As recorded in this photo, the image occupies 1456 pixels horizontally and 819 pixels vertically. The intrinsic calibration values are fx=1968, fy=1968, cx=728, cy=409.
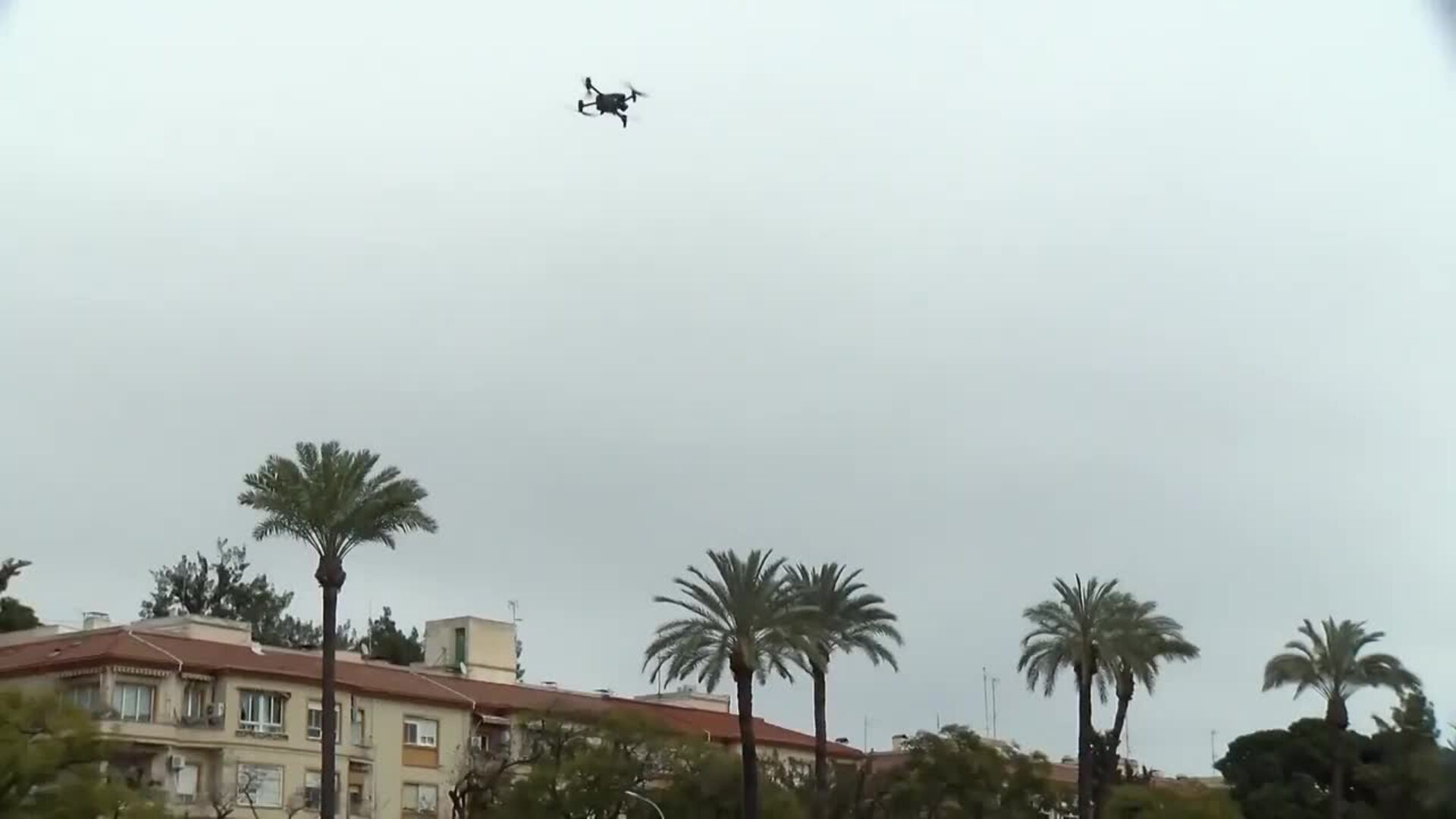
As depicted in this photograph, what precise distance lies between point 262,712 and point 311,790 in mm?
3912

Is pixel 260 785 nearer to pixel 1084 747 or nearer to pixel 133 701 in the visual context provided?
pixel 133 701

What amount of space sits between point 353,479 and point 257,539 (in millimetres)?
3416

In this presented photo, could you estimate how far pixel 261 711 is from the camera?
7669 centimetres

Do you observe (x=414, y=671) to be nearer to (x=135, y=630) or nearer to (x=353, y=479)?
(x=135, y=630)

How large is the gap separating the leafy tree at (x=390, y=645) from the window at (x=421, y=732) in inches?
1045

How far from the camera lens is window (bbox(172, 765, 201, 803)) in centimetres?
7325

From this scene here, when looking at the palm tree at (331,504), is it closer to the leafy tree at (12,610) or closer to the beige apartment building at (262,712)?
the beige apartment building at (262,712)

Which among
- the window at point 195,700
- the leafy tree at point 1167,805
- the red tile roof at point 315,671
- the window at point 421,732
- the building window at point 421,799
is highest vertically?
the red tile roof at point 315,671

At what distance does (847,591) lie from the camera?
69.4 metres

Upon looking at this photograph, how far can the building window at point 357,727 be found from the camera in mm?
79938

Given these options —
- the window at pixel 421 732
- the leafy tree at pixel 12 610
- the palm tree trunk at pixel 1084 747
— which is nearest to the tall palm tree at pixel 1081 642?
the palm tree trunk at pixel 1084 747

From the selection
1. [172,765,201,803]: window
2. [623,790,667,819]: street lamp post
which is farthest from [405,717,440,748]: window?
[623,790,667,819]: street lamp post

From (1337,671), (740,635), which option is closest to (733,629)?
(740,635)

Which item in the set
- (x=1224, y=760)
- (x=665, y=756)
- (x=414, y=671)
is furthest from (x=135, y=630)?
(x=1224, y=760)
